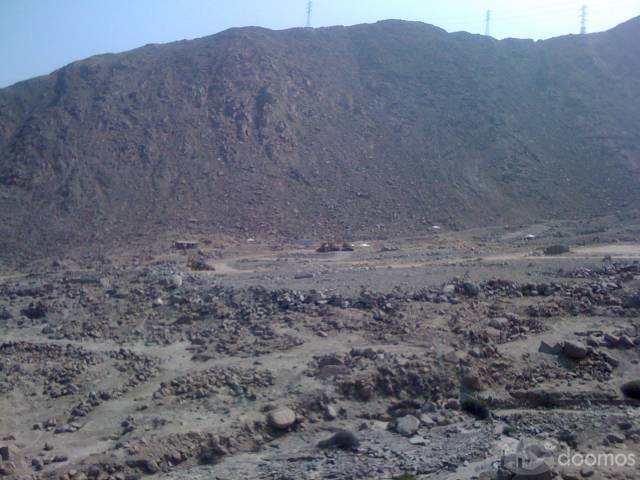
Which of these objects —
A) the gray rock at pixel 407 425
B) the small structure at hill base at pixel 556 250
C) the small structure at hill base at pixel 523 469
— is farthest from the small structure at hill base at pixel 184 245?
the small structure at hill base at pixel 523 469

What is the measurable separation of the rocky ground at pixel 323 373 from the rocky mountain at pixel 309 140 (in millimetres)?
10856

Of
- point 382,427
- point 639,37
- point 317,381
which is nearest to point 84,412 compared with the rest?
point 317,381

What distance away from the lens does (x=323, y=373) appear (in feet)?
34.1

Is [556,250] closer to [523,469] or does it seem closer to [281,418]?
[281,418]

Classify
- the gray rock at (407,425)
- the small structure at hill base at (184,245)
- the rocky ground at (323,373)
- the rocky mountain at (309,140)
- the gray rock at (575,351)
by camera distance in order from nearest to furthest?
the rocky ground at (323,373), the gray rock at (407,425), the gray rock at (575,351), the small structure at hill base at (184,245), the rocky mountain at (309,140)

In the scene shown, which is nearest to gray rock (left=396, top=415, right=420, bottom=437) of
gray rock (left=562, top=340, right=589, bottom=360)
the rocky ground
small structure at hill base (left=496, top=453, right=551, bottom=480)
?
the rocky ground

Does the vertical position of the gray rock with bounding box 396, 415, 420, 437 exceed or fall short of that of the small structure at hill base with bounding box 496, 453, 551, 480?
it falls short

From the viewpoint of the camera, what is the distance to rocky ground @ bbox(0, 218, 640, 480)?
8.55 m

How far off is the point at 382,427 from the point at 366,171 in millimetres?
21677

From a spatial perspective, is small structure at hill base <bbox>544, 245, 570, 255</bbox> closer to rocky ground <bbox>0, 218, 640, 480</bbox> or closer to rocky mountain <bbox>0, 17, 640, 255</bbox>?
rocky ground <bbox>0, 218, 640, 480</bbox>

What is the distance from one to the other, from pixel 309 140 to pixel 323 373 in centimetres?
2238

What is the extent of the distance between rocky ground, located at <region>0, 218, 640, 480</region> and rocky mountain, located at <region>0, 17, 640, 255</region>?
35.6ft

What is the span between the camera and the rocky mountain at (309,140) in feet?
89.6

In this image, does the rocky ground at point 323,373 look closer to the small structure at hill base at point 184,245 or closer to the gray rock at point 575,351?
the gray rock at point 575,351
